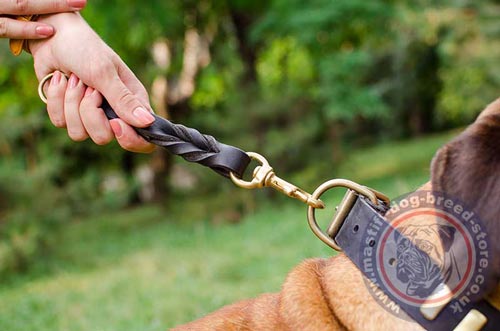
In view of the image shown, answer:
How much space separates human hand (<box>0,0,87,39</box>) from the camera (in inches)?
123

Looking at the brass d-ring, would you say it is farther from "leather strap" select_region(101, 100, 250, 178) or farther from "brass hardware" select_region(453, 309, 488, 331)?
"brass hardware" select_region(453, 309, 488, 331)

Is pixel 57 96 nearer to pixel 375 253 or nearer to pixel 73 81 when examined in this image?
pixel 73 81

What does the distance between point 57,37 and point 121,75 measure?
0.32 metres

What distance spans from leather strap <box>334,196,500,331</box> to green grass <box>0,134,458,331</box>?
61 centimetres

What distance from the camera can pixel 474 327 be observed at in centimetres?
214

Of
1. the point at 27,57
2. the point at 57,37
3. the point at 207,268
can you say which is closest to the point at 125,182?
the point at 27,57

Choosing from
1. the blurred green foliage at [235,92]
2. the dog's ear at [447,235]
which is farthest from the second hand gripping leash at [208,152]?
the blurred green foliage at [235,92]

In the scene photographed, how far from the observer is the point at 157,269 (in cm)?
1016

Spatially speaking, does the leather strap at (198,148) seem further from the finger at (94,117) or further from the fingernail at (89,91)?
the fingernail at (89,91)

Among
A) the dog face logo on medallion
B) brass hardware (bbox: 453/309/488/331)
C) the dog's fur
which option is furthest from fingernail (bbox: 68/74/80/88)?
brass hardware (bbox: 453/309/488/331)

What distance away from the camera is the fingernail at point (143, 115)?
9.78 ft

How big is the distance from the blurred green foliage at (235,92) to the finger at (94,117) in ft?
27.0

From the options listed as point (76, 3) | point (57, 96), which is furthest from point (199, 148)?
point (76, 3)

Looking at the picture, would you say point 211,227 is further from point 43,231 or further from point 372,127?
point 372,127
